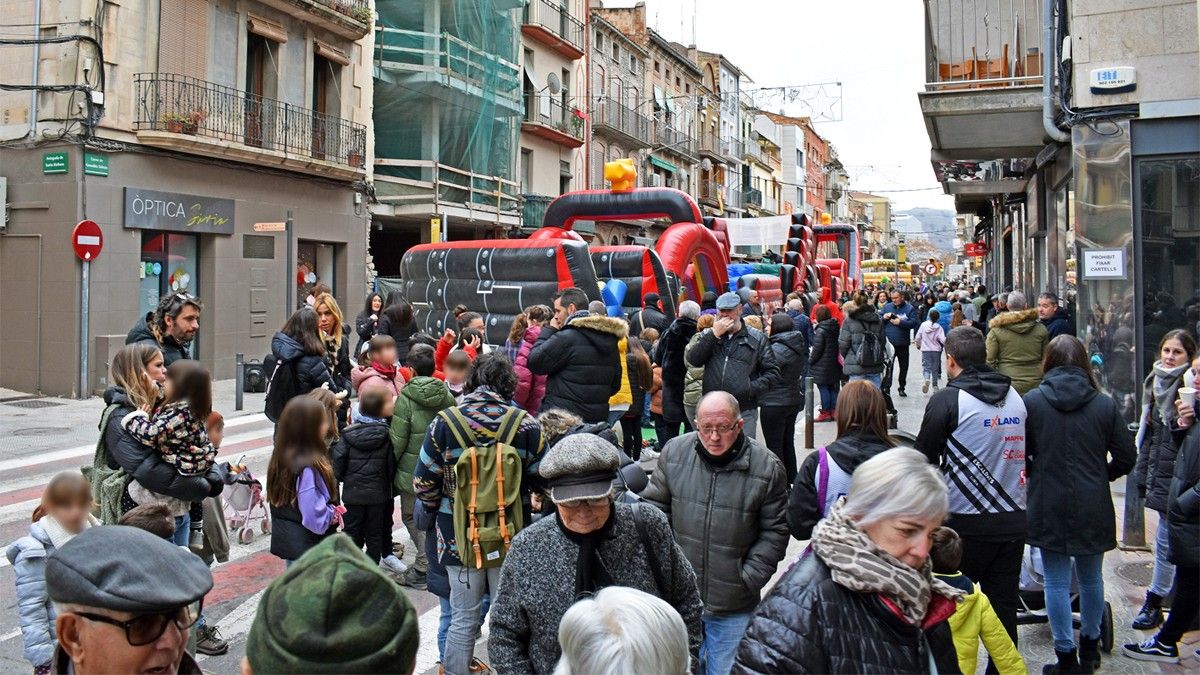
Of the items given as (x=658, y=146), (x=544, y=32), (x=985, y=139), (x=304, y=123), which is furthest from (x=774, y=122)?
(x=985, y=139)

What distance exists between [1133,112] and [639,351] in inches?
225

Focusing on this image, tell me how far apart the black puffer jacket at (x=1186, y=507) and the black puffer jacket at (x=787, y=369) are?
11.3 ft

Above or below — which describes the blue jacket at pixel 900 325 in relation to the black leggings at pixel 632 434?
above

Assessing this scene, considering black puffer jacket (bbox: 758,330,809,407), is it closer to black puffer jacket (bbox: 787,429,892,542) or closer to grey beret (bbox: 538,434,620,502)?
black puffer jacket (bbox: 787,429,892,542)

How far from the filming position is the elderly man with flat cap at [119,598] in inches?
82.8

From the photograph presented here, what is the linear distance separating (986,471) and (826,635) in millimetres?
2532

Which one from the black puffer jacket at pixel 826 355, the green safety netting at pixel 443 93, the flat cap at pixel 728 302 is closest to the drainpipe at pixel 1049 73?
the black puffer jacket at pixel 826 355

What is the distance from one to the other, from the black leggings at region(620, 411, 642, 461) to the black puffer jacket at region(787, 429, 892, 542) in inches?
214

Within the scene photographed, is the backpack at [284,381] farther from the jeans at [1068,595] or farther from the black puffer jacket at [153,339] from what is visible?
the jeans at [1068,595]

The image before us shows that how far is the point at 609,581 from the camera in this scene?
3.43 meters

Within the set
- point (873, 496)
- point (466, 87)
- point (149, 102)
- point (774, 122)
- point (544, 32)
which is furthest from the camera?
point (774, 122)

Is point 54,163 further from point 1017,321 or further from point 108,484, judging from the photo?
point 1017,321

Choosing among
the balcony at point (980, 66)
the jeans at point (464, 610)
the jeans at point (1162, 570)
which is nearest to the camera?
the jeans at point (464, 610)

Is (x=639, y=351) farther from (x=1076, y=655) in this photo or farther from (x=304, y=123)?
(x=304, y=123)
